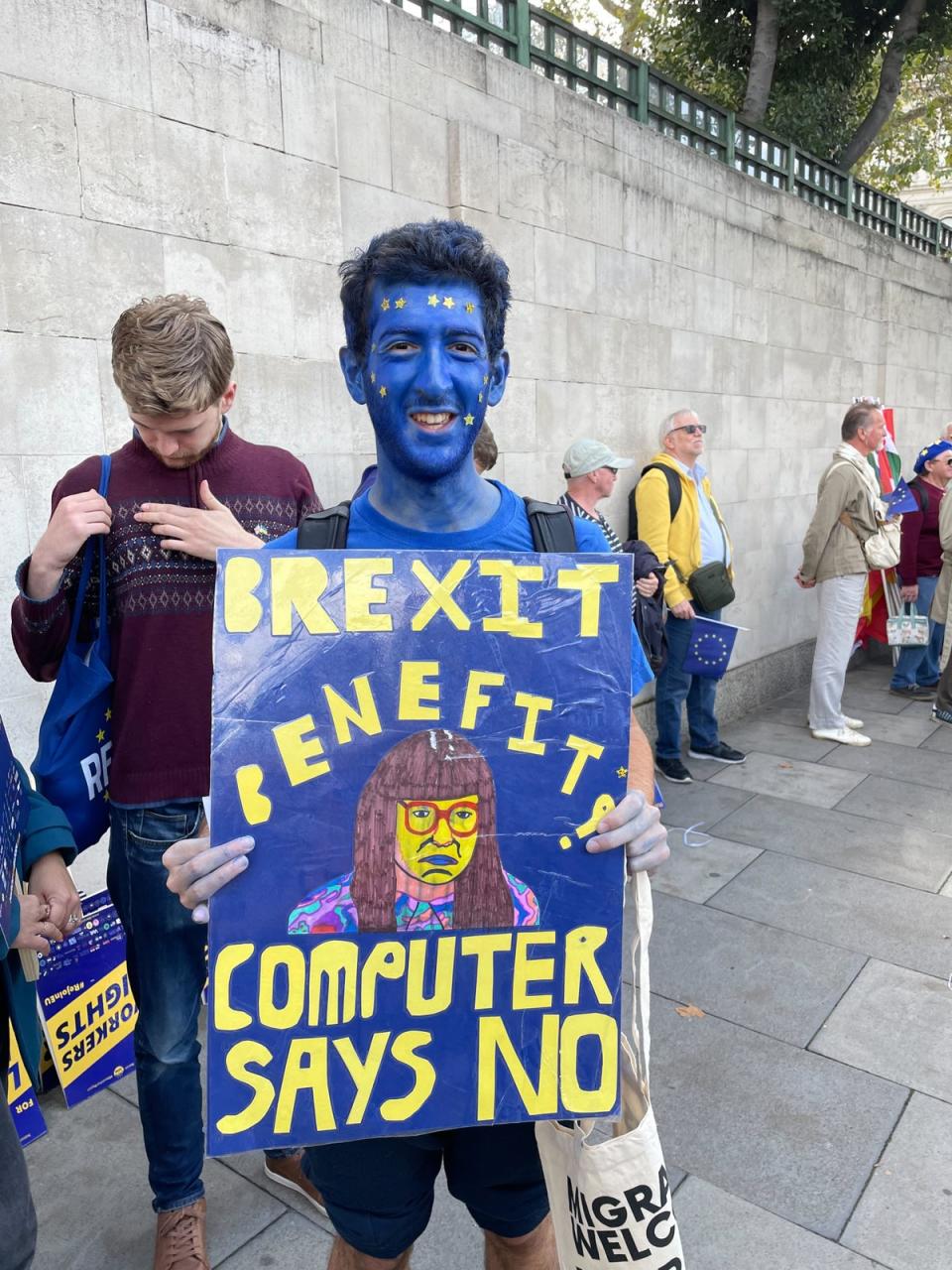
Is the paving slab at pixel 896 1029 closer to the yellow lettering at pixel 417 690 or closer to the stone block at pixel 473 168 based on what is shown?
the yellow lettering at pixel 417 690

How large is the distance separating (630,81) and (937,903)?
5099 mm

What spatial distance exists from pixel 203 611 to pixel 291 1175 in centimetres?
157

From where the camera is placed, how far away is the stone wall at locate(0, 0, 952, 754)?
9.85 ft

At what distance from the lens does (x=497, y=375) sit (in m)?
1.62

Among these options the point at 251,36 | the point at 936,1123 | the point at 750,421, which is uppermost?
the point at 251,36

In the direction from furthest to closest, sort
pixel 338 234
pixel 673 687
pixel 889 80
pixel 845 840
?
1. pixel 889 80
2. pixel 673 687
3. pixel 845 840
4. pixel 338 234

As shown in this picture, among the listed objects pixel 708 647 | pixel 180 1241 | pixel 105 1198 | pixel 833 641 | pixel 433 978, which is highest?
pixel 433 978

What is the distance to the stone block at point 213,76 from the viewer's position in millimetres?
3221

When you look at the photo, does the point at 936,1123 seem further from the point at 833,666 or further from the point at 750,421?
the point at 750,421

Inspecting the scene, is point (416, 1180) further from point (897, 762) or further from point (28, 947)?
point (897, 762)

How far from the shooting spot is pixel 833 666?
6547mm

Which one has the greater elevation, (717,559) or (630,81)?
(630,81)

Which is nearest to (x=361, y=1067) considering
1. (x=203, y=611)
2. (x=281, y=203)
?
(x=203, y=611)

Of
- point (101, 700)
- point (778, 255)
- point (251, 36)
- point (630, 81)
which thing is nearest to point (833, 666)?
point (778, 255)
